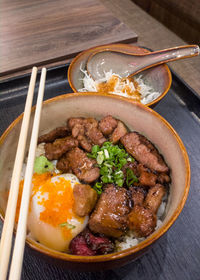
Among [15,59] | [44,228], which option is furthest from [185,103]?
[15,59]

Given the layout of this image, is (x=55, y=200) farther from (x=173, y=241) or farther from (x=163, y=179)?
(x=173, y=241)

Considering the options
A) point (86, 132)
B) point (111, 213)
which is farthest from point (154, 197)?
point (86, 132)

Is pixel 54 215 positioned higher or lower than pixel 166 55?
lower

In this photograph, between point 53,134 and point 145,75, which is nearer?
point 53,134

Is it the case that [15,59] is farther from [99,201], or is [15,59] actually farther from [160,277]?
[160,277]

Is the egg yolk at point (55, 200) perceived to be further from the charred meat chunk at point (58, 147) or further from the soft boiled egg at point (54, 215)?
the charred meat chunk at point (58, 147)

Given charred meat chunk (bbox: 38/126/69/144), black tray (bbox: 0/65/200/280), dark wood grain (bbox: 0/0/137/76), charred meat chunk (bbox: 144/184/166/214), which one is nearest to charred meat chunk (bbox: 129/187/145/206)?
charred meat chunk (bbox: 144/184/166/214)
